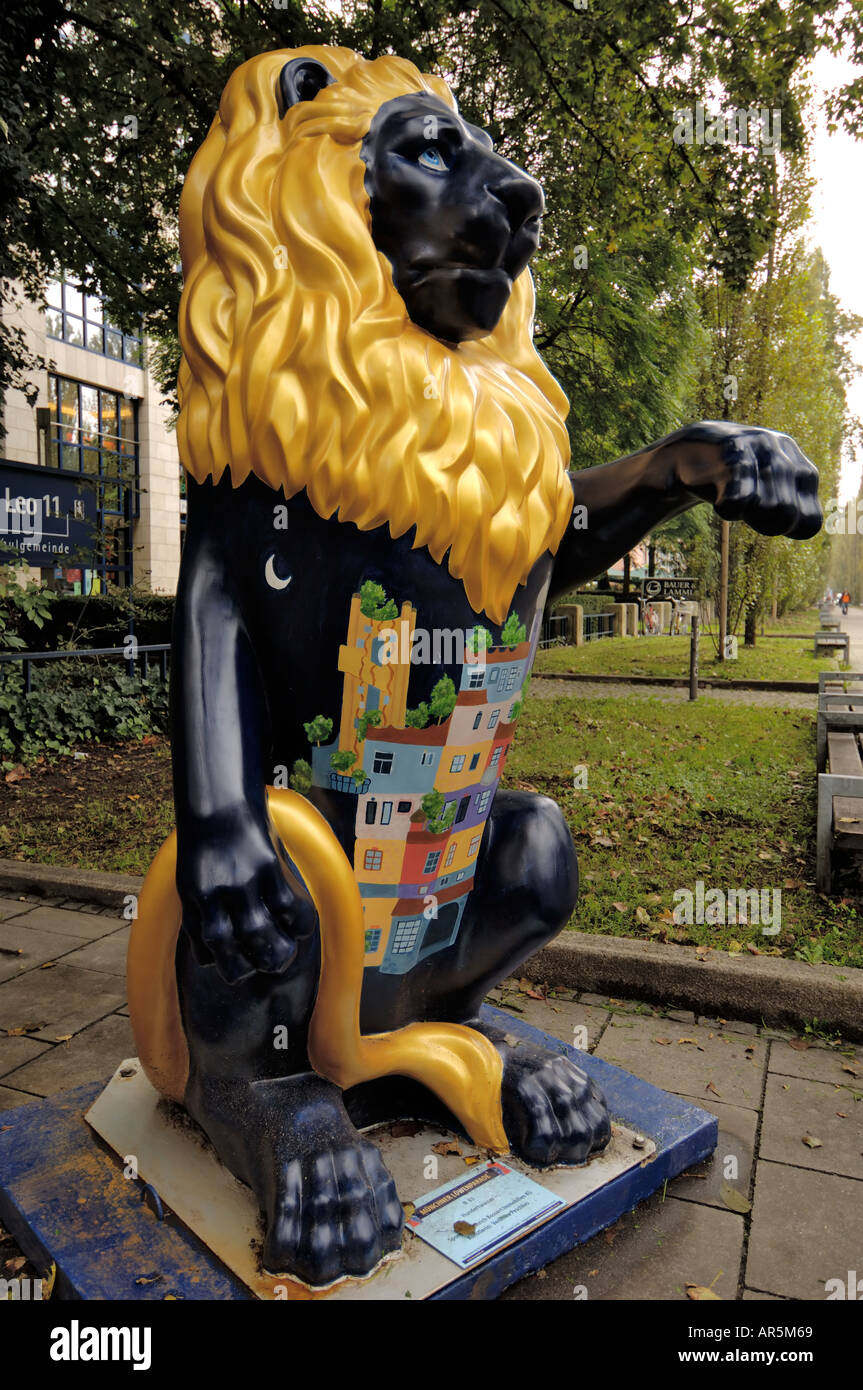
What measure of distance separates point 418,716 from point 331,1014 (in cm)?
61

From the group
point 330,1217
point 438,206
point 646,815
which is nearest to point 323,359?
point 438,206

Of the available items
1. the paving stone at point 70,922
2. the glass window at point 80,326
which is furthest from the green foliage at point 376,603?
the glass window at point 80,326

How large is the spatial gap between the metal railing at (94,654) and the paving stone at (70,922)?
9.47 ft

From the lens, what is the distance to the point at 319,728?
1.84 m

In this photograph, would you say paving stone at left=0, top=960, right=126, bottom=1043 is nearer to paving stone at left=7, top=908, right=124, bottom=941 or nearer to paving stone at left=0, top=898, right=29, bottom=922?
Answer: paving stone at left=7, top=908, right=124, bottom=941

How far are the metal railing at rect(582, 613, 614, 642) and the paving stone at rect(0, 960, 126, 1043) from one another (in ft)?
57.8

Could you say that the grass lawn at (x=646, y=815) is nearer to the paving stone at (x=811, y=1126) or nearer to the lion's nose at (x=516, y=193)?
the paving stone at (x=811, y=1126)

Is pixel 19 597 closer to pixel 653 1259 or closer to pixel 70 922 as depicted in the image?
pixel 70 922

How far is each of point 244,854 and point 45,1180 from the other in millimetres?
1010

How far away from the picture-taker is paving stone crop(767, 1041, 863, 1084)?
9.39ft

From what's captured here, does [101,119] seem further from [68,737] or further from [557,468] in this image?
[557,468]

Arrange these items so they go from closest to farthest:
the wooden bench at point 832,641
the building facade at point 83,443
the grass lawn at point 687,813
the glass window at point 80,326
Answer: the grass lawn at point 687,813 → the building facade at point 83,443 → the wooden bench at point 832,641 → the glass window at point 80,326

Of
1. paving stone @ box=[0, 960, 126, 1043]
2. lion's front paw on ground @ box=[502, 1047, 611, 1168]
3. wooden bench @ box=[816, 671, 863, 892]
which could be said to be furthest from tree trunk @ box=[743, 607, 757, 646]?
lion's front paw on ground @ box=[502, 1047, 611, 1168]

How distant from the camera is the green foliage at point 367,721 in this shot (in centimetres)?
181
